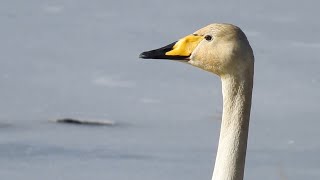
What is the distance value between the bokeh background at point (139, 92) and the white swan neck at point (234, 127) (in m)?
2.05

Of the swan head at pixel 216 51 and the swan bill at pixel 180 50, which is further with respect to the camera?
the swan bill at pixel 180 50

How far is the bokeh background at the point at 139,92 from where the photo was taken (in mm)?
7391

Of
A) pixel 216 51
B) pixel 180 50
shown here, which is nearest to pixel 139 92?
pixel 180 50

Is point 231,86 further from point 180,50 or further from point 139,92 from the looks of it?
point 139,92

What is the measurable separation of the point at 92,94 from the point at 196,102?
667 millimetres

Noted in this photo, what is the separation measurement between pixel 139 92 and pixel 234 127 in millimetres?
3453

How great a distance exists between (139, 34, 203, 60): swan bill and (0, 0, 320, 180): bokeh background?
5.91ft

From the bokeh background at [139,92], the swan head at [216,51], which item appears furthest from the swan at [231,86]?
the bokeh background at [139,92]

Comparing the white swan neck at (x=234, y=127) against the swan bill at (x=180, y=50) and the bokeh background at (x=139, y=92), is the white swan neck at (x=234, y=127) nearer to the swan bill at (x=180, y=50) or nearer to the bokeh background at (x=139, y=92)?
the swan bill at (x=180, y=50)

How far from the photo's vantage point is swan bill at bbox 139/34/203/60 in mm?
5312

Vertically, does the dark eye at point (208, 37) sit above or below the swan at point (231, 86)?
above

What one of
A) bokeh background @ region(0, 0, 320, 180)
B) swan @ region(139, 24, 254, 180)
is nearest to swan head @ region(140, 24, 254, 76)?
swan @ region(139, 24, 254, 180)

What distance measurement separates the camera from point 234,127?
5.05m

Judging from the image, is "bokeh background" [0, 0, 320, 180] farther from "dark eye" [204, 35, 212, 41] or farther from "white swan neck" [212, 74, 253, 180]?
"white swan neck" [212, 74, 253, 180]
